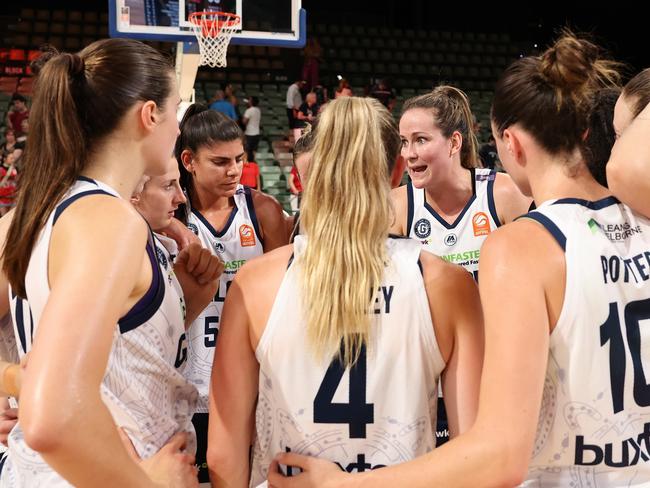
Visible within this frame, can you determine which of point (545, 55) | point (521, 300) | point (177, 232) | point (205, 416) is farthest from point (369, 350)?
point (205, 416)

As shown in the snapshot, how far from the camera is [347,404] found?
5.95 feet

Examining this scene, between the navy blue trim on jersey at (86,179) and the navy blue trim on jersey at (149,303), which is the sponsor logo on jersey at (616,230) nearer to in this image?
the navy blue trim on jersey at (149,303)

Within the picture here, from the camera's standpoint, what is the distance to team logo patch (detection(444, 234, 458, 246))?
3855 millimetres

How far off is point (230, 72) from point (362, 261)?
52.2 feet

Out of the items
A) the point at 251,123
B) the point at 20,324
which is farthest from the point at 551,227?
the point at 251,123

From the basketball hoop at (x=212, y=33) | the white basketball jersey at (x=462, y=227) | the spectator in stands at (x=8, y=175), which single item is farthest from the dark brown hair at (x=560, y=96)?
the spectator in stands at (x=8, y=175)

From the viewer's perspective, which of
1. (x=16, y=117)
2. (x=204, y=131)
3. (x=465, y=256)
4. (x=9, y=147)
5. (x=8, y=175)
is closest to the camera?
(x=204, y=131)

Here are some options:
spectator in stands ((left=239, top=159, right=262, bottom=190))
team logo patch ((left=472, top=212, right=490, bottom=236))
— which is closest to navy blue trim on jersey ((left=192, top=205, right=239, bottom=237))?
team logo patch ((left=472, top=212, right=490, bottom=236))

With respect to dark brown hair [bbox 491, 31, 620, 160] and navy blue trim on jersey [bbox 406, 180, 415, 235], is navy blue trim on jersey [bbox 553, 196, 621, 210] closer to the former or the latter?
dark brown hair [bbox 491, 31, 620, 160]

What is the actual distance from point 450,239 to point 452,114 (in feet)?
2.35

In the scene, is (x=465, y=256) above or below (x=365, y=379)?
below

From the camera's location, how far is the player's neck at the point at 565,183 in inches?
72.5

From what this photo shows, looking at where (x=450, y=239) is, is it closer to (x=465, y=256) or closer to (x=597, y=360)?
(x=465, y=256)

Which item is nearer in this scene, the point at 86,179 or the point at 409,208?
the point at 86,179
